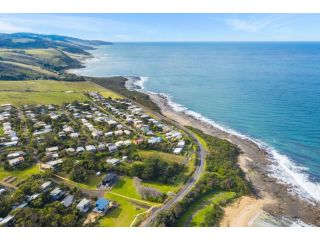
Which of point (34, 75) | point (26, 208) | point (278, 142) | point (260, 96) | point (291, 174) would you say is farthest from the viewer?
point (34, 75)

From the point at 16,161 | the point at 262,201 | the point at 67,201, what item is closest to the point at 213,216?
the point at 262,201

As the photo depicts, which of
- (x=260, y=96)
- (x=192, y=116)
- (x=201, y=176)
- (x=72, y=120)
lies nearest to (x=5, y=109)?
(x=72, y=120)

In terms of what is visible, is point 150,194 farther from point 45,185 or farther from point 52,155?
point 52,155

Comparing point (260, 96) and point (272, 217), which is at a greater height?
point (260, 96)

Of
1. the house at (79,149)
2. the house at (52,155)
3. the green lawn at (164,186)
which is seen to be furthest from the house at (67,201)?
the house at (79,149)

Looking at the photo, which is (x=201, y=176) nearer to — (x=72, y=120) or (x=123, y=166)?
(x=123, y=166)

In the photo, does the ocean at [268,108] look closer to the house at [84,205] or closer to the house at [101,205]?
the house at [101,205]

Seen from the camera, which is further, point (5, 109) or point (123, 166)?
point (5, 109)

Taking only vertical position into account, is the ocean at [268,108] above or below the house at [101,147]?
above
